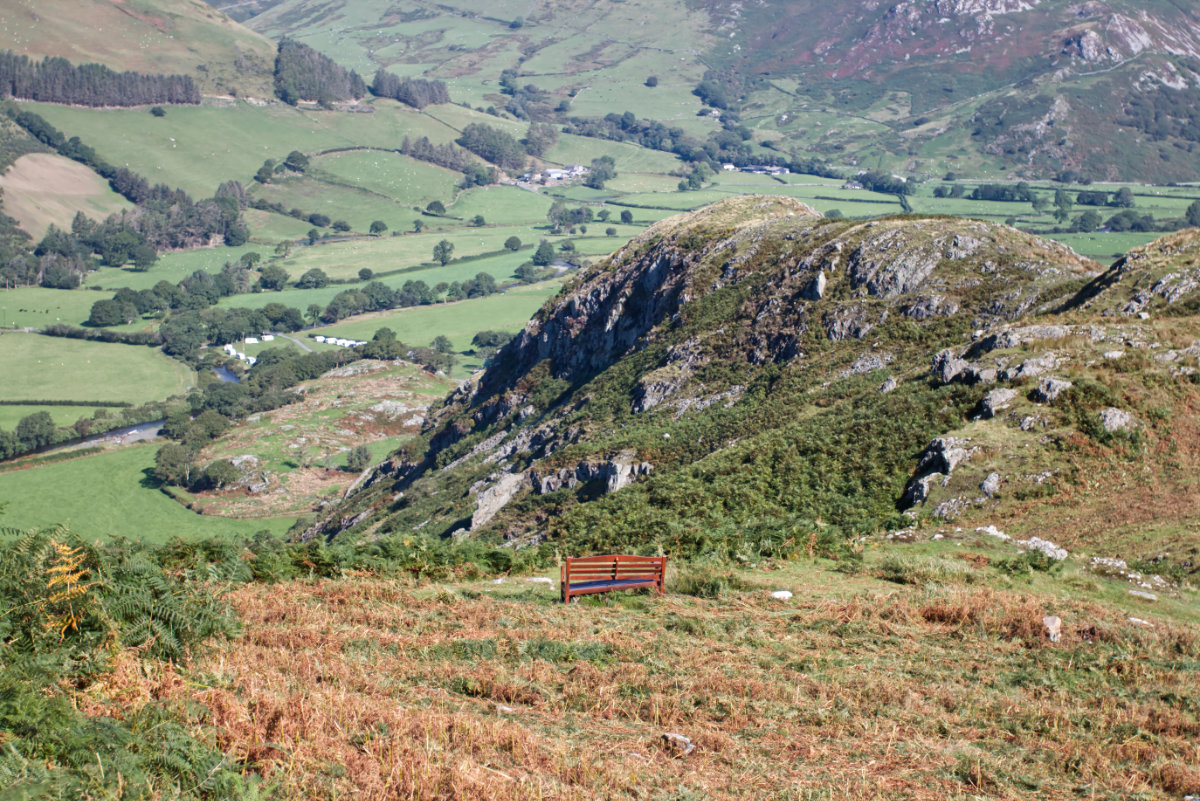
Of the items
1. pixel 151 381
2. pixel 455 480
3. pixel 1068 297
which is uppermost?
pixel 1068 297

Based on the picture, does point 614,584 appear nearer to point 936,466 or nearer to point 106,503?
point 936,466

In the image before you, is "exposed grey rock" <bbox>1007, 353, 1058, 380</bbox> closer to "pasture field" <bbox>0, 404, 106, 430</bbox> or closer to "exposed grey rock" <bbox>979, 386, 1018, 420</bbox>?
"exposed grey rock" <bbox>979, 386, 1018, 420</bbox>

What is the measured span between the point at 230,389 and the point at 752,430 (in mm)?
129668

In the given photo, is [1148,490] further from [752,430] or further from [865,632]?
[752,430]

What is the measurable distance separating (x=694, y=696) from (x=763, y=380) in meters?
37.0

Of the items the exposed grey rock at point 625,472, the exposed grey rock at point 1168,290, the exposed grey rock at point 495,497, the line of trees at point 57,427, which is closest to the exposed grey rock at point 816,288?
the exposed grey rock at point 625,472

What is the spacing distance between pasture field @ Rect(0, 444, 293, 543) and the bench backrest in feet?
264

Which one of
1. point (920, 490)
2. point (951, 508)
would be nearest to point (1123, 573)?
point (951, 508)

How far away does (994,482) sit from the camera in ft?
93.1

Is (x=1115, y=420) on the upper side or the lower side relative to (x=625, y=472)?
upper

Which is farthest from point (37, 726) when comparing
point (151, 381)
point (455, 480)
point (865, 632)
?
point (151, 381)

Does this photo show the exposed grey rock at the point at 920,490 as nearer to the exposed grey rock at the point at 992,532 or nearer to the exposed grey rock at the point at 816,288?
the exposed grey rock at the point at 992,532

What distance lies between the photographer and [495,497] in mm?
51219

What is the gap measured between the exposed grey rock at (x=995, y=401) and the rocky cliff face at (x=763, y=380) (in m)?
0.06
